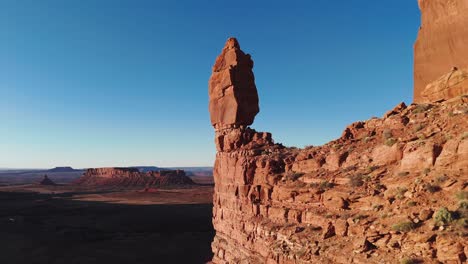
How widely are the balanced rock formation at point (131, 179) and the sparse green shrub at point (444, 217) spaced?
5309 inches

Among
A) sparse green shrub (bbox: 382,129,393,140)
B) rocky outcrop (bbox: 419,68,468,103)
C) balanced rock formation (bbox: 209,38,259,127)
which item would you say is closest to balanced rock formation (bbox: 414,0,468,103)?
rocky outcrop (bbox: 419,68,468,103)

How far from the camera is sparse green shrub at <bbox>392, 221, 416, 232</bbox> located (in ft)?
31.5

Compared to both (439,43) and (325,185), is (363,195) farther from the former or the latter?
(439,43)

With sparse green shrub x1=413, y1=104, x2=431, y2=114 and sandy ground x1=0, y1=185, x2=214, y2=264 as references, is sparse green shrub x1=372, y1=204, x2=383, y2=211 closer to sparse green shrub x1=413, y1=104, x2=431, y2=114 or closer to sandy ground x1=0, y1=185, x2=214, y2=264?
sparse green shrub x1=413, y1=104, x2=431, y2=114

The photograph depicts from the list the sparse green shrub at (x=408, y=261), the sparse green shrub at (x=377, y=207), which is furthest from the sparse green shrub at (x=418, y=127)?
the sparse green shrub at (x=408, y=261)

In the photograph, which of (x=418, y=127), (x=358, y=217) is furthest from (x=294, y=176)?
(x=418, y=127)

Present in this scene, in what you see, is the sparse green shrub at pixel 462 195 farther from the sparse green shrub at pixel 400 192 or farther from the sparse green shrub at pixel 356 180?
the sparse green shrub at pixel 356 180

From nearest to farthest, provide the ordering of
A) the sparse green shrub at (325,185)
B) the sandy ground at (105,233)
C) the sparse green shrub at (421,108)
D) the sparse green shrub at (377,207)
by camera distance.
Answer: the sparse green shrub at (377,207) → the sparse green shrub at (421,108) → the sparse green shrub at (325,185) → the sandy ground at (105,233)

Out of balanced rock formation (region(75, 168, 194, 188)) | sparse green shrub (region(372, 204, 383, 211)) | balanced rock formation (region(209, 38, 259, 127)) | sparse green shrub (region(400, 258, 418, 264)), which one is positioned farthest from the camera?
balanced rock formation (region(75, 168, 194, 188))

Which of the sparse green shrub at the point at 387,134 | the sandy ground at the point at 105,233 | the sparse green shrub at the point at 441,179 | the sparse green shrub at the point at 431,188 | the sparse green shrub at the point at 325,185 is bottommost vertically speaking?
the sandy ground at the point at 105,233

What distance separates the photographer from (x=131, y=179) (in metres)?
144

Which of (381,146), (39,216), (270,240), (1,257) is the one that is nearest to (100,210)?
(39,216)

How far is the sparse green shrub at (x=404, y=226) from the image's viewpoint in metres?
9.61

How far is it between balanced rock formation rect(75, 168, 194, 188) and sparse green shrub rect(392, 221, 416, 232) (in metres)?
134
